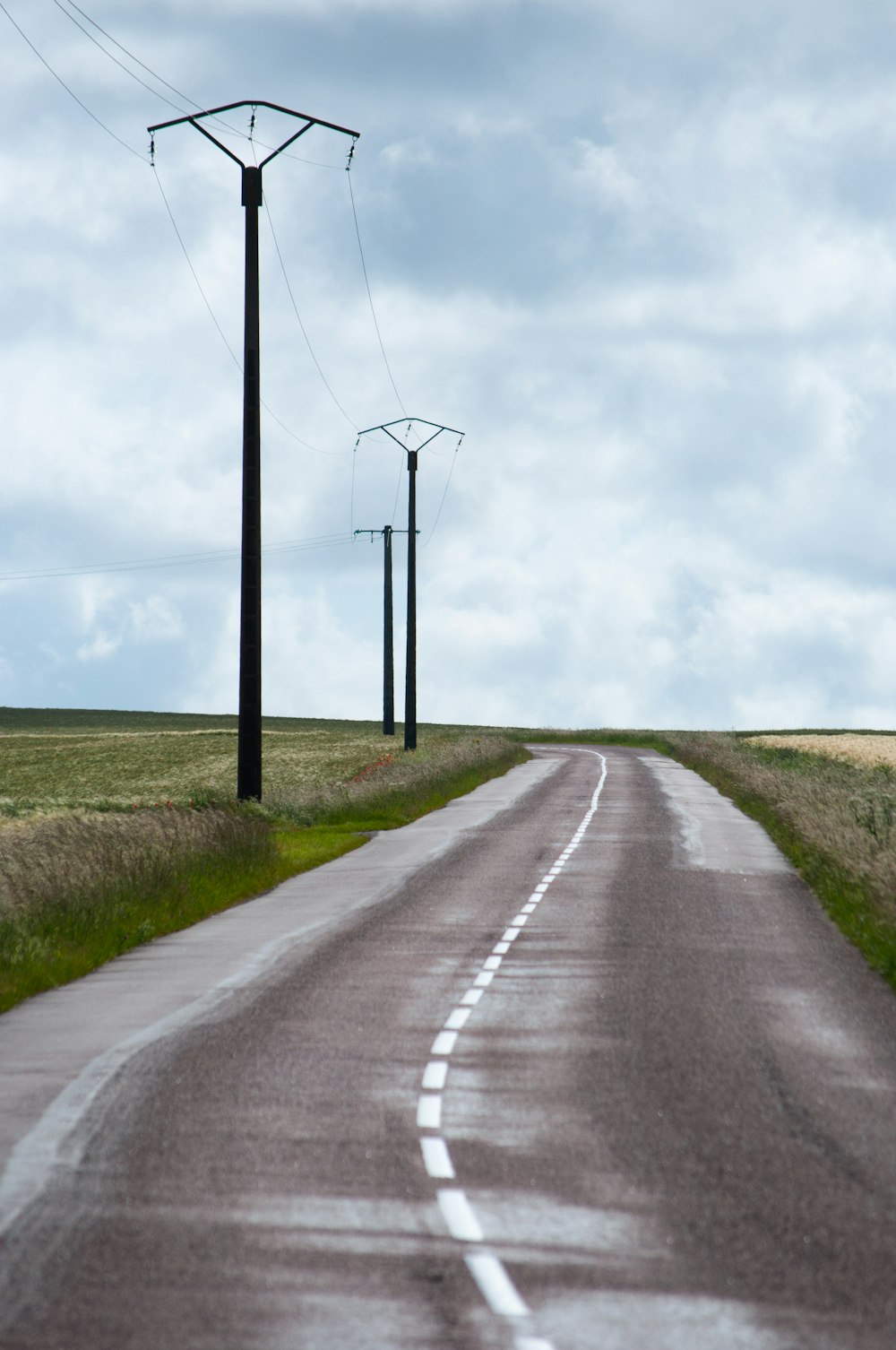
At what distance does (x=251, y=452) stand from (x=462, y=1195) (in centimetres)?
2108

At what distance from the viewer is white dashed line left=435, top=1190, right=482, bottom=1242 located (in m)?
6.56

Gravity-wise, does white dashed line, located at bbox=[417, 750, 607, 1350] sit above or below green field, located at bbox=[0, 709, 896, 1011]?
below

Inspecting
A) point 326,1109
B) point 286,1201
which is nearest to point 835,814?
point 326,1109

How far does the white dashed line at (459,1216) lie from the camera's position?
656 cm

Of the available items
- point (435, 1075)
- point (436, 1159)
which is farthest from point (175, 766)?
point (436, 1159)

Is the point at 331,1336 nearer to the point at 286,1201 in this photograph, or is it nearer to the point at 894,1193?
the point at 286,1201

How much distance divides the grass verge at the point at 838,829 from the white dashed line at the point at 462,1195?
4321 millimetres

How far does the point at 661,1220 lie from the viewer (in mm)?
6793

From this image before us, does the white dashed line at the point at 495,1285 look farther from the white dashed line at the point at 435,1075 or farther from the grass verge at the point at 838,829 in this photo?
the grass verge at the point at 838,829

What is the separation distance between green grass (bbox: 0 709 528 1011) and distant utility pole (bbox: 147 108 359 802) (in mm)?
2470

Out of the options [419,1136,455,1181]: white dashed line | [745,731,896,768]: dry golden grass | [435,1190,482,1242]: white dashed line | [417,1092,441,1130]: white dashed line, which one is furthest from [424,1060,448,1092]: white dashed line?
[745,731,896,768]: dry golden grass

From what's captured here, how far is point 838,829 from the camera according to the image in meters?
21.8

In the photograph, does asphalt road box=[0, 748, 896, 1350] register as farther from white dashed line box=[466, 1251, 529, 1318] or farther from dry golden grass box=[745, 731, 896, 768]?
dry golden grass box=[745, 731, 896, 768]

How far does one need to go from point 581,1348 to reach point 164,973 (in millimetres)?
9226
